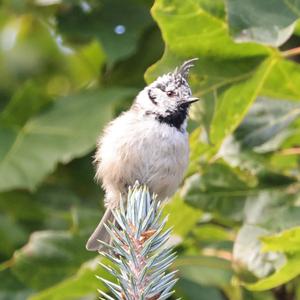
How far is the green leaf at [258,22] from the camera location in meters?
3.22

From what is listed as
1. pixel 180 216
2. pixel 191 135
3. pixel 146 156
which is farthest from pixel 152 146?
pixel 180 216

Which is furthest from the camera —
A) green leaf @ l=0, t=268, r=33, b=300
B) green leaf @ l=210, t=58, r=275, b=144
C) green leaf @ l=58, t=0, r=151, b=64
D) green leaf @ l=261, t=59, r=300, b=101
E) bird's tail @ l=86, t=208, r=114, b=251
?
green leaf @ l=58, t=0, r=151, b=64

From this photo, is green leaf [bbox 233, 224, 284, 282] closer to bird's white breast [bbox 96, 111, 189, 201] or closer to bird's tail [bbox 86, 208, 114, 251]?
bird's white breast [bbox 96, 111, 189, 201]

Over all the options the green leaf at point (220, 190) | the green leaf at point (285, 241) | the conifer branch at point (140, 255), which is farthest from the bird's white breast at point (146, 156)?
the conifer branch at point (140, 255)

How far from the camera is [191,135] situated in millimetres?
3664

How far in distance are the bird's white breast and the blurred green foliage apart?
0.15 meters

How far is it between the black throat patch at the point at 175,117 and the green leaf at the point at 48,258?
808 mm

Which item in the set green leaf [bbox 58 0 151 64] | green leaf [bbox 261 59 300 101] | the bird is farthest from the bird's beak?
green leaf [bbox 58 0 151 64]

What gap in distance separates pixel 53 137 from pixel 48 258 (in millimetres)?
779

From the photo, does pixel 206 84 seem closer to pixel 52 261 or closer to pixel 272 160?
pixel 272 160

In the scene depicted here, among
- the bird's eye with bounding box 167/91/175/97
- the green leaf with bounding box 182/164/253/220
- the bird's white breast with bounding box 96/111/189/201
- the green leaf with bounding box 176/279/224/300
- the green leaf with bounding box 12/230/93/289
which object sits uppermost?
the bird's eye with bounding box 167/91/175/97

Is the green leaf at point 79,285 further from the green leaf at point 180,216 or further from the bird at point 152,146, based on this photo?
the green leaf at point 180,216

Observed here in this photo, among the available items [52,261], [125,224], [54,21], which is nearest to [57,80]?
[54,21]

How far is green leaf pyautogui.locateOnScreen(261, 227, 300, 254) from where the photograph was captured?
3.03 m
